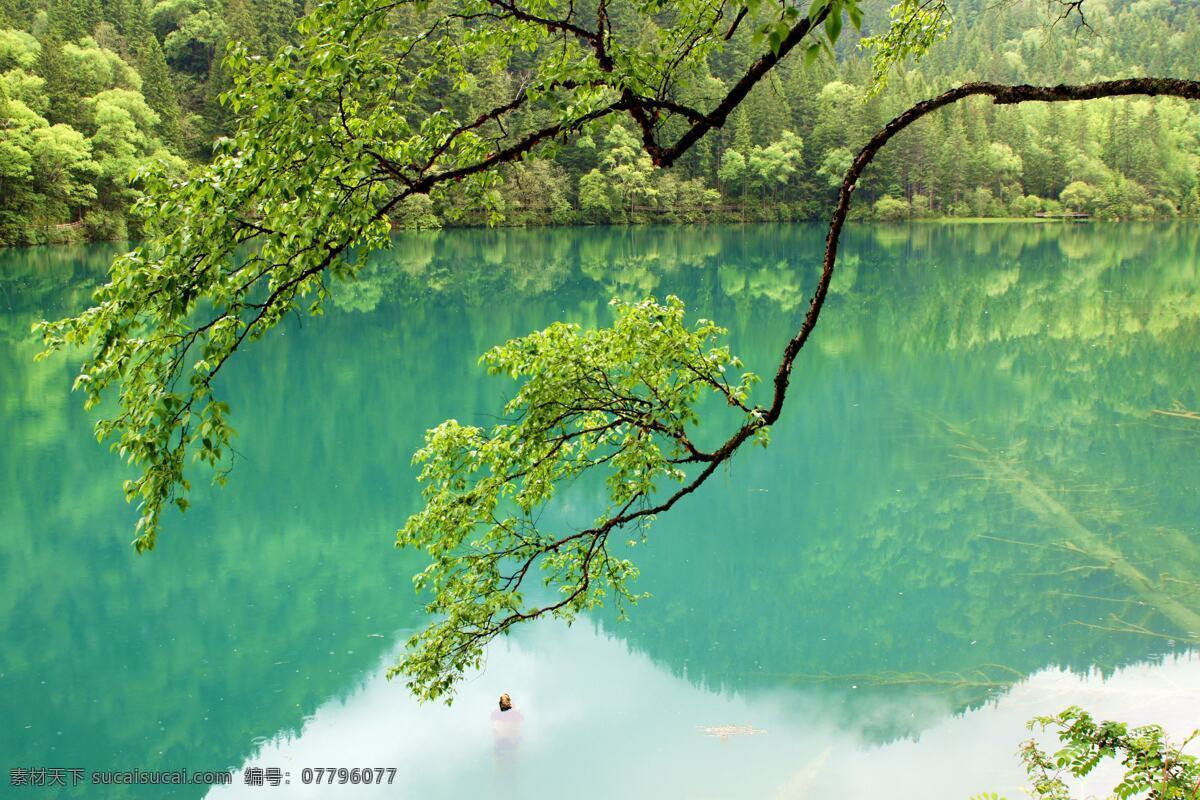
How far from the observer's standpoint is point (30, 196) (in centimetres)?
4909

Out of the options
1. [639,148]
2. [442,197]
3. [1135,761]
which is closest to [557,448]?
[442,197]

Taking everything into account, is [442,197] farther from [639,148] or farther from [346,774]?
[639,148]

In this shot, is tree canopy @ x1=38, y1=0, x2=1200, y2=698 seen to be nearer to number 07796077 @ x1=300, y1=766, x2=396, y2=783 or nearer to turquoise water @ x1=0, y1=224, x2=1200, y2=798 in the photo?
number 07796077 @ x1=300, y1=766, x2=396, y2=783

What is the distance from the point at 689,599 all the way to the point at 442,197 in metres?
7.92

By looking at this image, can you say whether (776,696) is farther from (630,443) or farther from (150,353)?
(150,353)

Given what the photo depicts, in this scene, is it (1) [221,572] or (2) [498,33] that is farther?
(1) [221,572]

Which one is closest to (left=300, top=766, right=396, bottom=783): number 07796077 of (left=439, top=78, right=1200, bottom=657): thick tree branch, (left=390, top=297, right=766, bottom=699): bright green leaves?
(left=390, top=297, right=766, bottom=699): bright green leaves

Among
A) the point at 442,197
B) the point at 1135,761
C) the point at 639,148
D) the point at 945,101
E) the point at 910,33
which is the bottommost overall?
the point at 1135,761

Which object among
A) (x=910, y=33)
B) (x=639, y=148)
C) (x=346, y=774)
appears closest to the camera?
(x=910, y=33)

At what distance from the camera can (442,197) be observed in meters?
4.86

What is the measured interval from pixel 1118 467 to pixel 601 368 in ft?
46.6

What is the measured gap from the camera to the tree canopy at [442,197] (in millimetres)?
3701

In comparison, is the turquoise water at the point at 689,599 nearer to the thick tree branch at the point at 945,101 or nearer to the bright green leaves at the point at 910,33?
the thick tree branch at the point at 945,101

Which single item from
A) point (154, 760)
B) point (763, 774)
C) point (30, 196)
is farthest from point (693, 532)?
point (30, 196)
